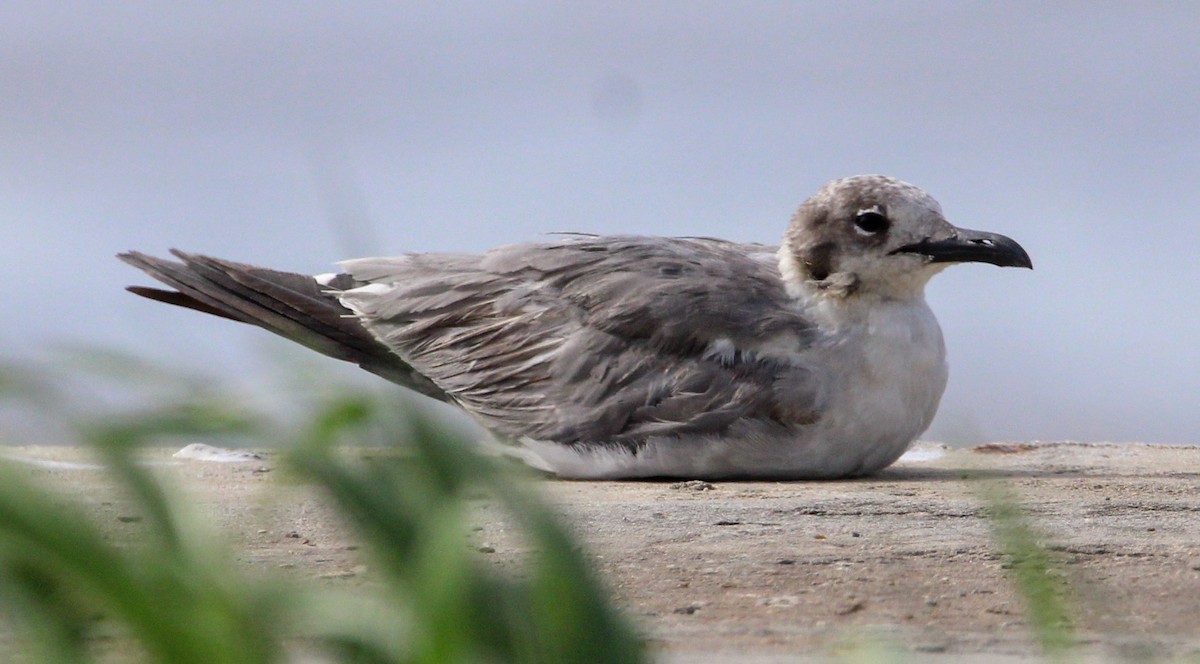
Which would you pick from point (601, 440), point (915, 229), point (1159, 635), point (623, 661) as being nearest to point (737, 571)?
point (1159, 635)

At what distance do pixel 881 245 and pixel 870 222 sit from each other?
0.11 metres

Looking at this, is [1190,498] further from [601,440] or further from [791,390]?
[601,440]

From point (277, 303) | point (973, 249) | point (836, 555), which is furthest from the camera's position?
point (277, 303)

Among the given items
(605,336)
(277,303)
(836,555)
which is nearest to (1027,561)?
(836,555)

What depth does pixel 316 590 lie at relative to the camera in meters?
2.04

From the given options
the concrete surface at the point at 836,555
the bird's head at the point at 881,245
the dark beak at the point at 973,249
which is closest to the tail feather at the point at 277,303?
the concrete surface at the point at 836,555

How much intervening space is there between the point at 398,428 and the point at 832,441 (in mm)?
4443

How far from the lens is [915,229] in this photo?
645 centimetres

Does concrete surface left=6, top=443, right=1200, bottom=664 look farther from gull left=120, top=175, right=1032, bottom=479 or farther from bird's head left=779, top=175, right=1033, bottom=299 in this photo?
bird's head left=779, top=175, right=1033, bottom=299

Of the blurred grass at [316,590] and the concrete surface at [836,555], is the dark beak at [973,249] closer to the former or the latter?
the concrete surface at [836,555]

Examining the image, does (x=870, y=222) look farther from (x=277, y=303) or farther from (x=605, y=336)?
(x=277, y=303)

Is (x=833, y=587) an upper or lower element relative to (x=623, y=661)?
lower

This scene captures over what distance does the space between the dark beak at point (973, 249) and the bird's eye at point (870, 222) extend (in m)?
0.12

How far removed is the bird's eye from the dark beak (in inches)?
4.9
